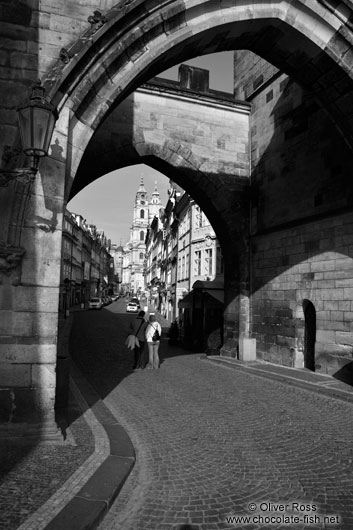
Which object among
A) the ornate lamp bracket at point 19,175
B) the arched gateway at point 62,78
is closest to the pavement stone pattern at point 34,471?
the arched gateway at point 62,78

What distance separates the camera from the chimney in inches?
611

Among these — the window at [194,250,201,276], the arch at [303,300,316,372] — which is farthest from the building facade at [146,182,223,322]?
the arch at [303,300,316,372]

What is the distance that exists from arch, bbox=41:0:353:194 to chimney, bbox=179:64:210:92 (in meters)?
6.14

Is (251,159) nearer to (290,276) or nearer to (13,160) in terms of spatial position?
(290,276)

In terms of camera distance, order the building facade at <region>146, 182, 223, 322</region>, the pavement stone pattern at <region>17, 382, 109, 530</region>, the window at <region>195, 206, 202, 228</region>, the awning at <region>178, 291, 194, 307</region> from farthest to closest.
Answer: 1. the window at <region>195, 206, 202, 228</region>
2. the building facade at <region>146, 182, 223, 322</region>
3. the awning at <region>178, 291, 194, 307</region>
4. the pavement stone pattern at <region>17, 382, 109, 530</region>

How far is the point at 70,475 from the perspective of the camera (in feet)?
13.6

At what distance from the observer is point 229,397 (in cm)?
851

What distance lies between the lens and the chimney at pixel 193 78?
1553cm

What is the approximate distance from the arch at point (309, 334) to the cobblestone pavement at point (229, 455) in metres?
2.64

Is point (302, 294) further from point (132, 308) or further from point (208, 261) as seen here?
point (132, 308)

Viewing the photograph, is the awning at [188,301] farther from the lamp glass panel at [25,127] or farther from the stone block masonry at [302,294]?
the lamp glass panel at [25,127]

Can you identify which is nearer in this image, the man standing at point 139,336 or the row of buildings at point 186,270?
the man standing at point 139,336

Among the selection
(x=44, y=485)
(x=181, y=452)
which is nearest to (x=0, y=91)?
(x=44, y=485)

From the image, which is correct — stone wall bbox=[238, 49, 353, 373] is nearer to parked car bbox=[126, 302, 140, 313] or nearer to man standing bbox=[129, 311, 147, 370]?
man standing bbox=[129, 311, 147, 370]
